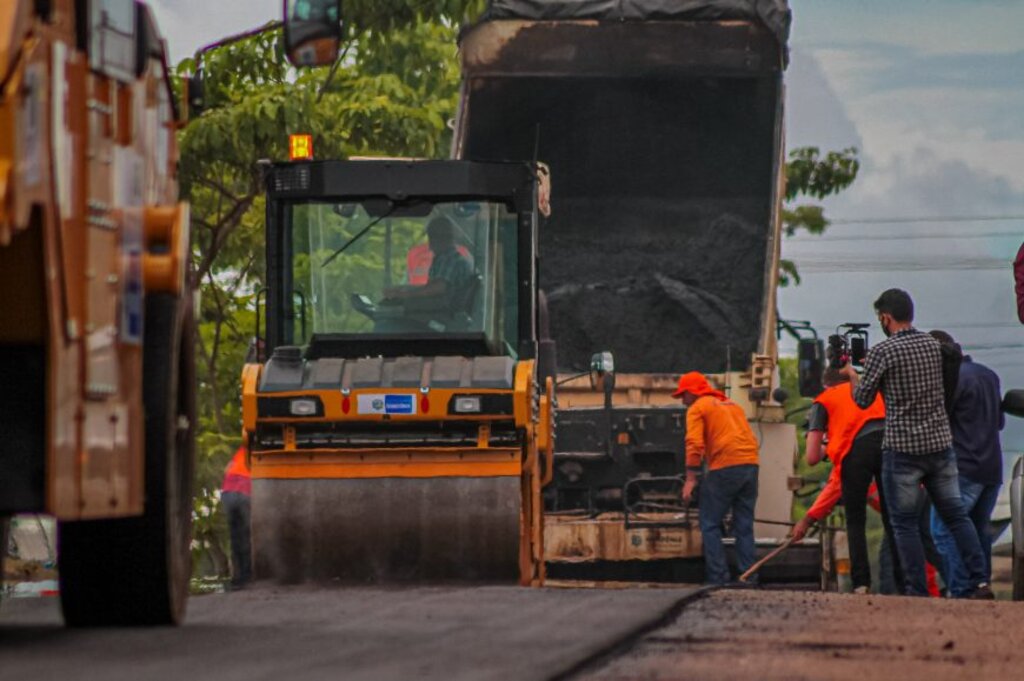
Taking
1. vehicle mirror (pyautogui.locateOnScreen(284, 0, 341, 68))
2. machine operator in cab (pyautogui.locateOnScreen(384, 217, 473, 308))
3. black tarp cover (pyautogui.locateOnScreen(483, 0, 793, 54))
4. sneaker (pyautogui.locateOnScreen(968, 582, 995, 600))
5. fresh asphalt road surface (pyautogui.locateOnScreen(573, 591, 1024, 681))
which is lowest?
sneaker (pyautogui.locateOnScreen(968, 582, 995, 600))

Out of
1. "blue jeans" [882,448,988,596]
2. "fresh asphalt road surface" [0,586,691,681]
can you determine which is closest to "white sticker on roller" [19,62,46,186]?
"fresh asphalt road surface" [0,586,691,681]

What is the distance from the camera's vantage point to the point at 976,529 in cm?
1296

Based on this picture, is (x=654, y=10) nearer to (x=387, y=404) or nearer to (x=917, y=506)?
(x=387, y=404)

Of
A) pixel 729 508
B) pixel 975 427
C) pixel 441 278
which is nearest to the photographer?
pixel 975 427

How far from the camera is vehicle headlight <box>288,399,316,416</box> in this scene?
12.8 meters

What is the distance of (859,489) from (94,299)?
7.80 metres

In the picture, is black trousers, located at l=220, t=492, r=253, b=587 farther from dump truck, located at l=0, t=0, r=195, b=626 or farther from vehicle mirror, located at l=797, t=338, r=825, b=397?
Result: dump truck, located at l=0, t=0, r=195, b=626

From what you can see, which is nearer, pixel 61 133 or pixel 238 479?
pixel 61 133

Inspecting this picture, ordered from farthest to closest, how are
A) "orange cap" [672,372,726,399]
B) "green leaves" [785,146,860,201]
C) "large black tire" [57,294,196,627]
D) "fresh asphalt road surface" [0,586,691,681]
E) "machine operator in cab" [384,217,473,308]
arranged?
"green leaves" [785,146,860,201]
"orange cap" [672,372,726,399]
"machine operator in cab" [384,217,473,308]
"large black tire" [57,294,196,627]
"fresh asphalt road surface" [0,586,691,681]

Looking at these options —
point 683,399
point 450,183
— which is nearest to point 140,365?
point 450,183

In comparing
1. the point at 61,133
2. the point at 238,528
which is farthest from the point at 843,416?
the point at 61,133

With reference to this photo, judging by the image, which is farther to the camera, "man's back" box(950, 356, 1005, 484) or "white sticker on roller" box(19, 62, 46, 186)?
"man's back" box(950, 356, 1005, 484)

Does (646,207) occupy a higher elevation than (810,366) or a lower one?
higher

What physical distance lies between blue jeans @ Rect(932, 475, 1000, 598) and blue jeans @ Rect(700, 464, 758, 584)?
2655 mm
